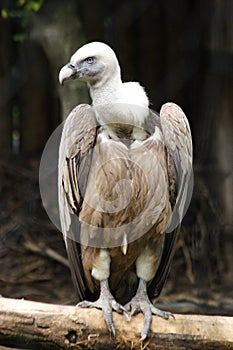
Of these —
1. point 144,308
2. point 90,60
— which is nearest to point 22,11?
point 90,60

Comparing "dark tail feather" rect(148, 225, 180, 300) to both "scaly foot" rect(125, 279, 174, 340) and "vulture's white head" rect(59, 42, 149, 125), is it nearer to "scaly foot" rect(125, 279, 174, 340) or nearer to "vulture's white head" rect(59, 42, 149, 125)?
"scaly foot" rect(125, 279, 174, 340)

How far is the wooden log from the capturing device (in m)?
3.22

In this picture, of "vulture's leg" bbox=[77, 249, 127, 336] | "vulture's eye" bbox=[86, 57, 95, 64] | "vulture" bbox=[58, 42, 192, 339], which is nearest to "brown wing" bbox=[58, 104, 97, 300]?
"vulture" bbox=[58, 42, 192, 339]

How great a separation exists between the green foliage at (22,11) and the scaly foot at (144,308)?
255 cm

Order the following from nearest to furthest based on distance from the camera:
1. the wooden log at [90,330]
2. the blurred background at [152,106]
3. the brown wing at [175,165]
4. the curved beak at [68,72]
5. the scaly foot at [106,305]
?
the wooden log at [90,330]
the scaly foot at [106,305]
the curved beak at [68,72]
the brown wing at [175,165]
the blurred background at [152,106]

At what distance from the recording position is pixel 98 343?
342 centimetres

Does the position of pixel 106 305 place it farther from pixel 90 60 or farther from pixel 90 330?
pixel 90 60

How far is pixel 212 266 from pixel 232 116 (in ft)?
4.13

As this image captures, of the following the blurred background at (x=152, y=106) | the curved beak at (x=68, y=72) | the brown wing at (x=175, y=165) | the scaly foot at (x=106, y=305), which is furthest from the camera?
the blurred background at (x=152, y=106)

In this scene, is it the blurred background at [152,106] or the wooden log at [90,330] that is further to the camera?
the blurred background at [152,106]

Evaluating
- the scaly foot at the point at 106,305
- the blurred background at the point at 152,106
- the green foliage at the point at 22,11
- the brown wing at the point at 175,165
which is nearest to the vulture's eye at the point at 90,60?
the brown wing at the point at 175,165

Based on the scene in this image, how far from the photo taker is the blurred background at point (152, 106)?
5703 mm

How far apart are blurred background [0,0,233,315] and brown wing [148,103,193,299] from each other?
1.13 metres

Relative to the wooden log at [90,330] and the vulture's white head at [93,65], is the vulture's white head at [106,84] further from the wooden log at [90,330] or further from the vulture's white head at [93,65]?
the wooden log at [90,330]
